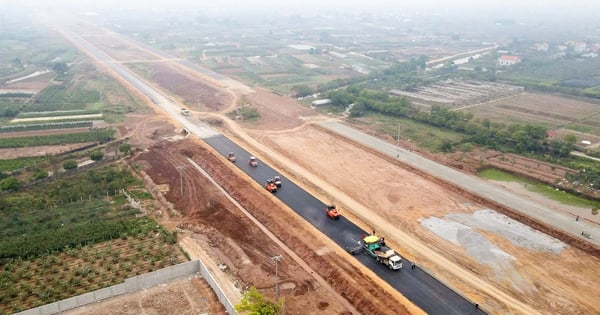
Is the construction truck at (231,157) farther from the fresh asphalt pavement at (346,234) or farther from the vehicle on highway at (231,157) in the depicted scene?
the fresh asphalt pavement at (346,234)

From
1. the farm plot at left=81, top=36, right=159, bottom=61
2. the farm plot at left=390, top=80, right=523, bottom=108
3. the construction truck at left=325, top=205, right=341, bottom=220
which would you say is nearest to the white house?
the farm plot at left=390, top=80, right=523, bottom=108

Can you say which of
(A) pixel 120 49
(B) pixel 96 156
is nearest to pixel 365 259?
(B) pixel 96 156

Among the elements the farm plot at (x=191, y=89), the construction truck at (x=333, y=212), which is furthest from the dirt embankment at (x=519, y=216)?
the farm plot at (x=191, y=89)

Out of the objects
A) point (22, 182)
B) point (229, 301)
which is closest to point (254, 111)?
point (22, 182)

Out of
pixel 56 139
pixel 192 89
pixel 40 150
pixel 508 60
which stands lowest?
pixel 40 150

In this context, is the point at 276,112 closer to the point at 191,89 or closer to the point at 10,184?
the point at 191,89

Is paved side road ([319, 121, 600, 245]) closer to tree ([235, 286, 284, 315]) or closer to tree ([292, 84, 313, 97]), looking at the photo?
tree ([292, 84, 313, 97])
